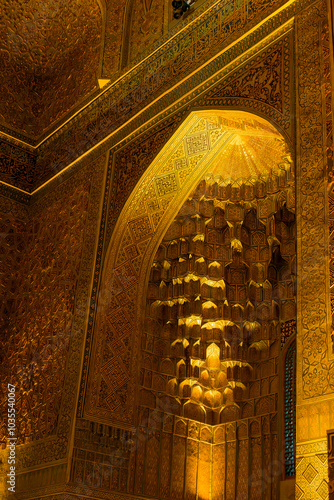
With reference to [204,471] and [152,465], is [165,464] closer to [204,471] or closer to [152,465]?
[152,465]

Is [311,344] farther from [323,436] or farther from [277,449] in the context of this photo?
[277,449]

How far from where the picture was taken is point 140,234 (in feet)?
19.3

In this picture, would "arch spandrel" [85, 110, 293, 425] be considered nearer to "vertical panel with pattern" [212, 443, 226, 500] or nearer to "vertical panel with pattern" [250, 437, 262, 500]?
"vertical panel with pattern" [212, 443, 226, 500]

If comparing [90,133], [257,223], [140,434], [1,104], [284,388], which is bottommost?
[140,434]

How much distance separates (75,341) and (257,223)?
2.06m

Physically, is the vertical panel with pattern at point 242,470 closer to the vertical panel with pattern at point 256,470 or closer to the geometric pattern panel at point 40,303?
the vertical panel with pattern at point 256,470

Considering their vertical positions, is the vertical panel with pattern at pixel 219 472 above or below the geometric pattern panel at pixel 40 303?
below

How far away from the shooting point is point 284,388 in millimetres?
6055

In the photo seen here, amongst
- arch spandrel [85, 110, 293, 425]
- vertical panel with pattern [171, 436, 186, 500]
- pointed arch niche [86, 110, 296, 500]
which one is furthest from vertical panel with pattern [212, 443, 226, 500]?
arch spandrel [85, 110, 293, 425]

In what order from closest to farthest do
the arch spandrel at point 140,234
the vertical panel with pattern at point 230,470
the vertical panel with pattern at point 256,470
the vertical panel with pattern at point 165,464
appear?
the arch spandrel at point 140,234
the vertical panel with pattern at point 165,464
the vertical panel with pattern at point 256,470
the vertical panel with pattern at point 230,470

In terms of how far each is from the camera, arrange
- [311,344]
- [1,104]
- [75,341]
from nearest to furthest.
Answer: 1. [311,344]
2. [75,341]
3. [1,104]

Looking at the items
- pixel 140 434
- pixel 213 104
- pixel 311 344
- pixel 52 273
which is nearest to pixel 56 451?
pixel 140 434

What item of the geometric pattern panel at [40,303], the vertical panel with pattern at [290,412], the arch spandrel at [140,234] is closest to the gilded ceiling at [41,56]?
the geometric pattern panel at [40,303]

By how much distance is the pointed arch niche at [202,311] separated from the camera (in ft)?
18.2
